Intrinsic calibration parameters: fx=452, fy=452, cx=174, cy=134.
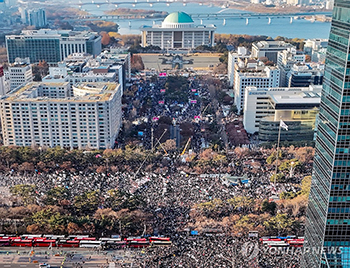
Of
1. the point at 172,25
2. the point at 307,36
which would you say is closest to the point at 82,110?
the point at 172,25

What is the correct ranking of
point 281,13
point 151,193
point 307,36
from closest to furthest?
point 151,193 < point 307,36 < point 281,13

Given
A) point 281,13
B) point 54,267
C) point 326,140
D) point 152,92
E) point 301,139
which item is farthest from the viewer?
point 281,13

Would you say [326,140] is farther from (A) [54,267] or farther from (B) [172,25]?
(B) [172,25]

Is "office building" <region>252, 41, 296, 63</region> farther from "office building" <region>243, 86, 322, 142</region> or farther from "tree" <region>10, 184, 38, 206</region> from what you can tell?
"tree" <region>10, 184, 38, 206</region>

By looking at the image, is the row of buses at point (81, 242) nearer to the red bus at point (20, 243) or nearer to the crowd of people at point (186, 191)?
the red bus at point (20, 243)

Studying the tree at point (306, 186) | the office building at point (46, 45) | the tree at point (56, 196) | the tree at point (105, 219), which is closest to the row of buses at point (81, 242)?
the tree at point (105, 219)

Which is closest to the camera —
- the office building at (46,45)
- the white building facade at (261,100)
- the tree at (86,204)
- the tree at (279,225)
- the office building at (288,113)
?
the tree at (279,225)

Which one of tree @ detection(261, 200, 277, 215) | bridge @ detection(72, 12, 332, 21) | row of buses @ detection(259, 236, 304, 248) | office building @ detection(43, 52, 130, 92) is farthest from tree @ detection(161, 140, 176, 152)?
bridge @ detection(72, 12, 332, 21)
